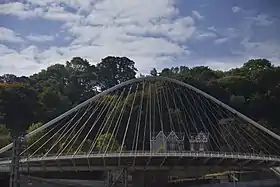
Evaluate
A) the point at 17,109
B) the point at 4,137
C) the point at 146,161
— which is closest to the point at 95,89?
the point at 17,109

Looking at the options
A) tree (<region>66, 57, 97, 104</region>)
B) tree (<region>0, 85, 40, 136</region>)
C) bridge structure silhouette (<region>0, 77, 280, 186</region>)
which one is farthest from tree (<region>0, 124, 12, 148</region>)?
tree (<region>66, 57, 97, 104</region>)

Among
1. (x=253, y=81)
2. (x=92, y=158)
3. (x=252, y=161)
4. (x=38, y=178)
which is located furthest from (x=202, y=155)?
(x=253, y=81)

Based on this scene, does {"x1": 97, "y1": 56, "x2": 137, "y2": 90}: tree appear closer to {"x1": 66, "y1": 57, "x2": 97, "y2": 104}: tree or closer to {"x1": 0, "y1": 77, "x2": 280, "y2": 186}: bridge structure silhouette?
{"x1": 66, "y1": 57, "x2": 97, "y2": 104}: tree

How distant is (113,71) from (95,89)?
A: 898cm

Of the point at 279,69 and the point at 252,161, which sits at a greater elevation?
the point at 279,69

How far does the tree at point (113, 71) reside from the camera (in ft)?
377

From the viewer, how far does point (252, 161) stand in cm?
5666

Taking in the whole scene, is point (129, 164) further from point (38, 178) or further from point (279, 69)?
point (279, 69)

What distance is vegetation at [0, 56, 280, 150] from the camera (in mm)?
77938

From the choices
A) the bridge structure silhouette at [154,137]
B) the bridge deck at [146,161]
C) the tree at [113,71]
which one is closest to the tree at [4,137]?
the bridge structure silhouette at [154,137]

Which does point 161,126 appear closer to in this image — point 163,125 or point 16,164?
point 163,125

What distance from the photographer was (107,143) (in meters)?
65.9

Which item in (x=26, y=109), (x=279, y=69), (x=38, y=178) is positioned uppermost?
(x=279, y=69)

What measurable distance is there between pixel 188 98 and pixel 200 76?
693 inches
